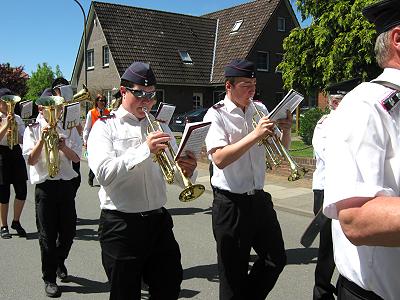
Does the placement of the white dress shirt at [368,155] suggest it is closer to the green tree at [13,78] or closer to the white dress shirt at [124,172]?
the white dress shirt at [124,172]

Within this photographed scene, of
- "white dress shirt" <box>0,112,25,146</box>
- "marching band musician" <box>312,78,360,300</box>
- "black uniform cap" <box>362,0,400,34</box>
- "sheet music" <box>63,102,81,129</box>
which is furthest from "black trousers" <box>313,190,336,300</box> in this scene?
"white dress shirt" <box>0,112,25,146</box>

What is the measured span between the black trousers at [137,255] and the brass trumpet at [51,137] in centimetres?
177

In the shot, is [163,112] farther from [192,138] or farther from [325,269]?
[325,269]

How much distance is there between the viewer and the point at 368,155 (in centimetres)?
143

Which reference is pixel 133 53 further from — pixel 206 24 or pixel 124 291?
pixel 124 291

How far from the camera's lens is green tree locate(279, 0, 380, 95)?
12.2m

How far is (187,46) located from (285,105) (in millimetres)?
26692

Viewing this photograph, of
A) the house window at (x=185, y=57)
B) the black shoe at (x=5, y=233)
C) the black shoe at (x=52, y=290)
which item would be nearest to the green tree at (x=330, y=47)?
the black shoe at (x=5, y=233)

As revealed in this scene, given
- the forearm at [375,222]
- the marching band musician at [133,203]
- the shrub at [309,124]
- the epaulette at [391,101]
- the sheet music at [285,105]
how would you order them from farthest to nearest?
the shrub at [309,124]
the sheet music at [285,105]
the marching band musician at [133,203]
the epaulette at [391,101]
the forearm at [375,222]

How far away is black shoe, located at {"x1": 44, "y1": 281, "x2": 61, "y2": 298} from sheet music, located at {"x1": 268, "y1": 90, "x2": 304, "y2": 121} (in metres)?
2.75

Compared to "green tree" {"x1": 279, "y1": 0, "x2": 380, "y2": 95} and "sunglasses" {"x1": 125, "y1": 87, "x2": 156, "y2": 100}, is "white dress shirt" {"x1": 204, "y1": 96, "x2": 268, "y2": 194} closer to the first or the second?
"sunglasses" {"x1": 125, "y1": 87, "x2": 156, "y2": 100}

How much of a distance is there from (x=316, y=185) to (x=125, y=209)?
199 centimetres

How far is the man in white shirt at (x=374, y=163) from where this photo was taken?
1.40 m

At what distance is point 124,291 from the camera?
9.94 ft
